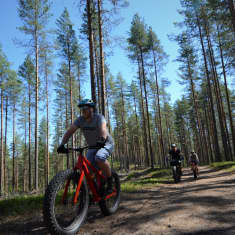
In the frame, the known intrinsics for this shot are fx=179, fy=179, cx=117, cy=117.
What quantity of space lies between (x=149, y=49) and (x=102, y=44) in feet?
48.4

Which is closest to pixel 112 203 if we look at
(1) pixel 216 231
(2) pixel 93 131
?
(2) pixel 93 131

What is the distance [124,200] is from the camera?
5277 mm

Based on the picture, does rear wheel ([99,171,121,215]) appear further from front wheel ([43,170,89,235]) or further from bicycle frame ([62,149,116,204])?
front wheel ([43,170,89,235])

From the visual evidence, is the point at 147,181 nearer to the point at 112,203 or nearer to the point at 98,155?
the point at 112,203

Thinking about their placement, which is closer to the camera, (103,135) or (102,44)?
(103,135)

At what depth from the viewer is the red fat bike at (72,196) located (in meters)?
2.54

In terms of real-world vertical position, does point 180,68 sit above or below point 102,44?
above

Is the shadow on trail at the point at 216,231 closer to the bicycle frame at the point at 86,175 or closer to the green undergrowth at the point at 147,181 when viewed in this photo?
the bicycle frame at the point at 86,175

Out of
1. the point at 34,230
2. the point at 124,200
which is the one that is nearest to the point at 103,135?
the point at 34,230

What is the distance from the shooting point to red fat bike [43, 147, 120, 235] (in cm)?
254

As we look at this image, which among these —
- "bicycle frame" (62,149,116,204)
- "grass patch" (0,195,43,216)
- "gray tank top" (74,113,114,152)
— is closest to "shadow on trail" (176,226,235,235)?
"bicycle frame" (62,149,116,204)

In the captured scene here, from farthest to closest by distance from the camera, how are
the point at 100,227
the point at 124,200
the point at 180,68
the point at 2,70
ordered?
1. the point at 180,68
2. the point at 2,70
3. the point at 124,200
4. the point at 100,227

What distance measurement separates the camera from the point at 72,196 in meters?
3.04

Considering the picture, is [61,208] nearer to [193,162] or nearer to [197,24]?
[193,162]
